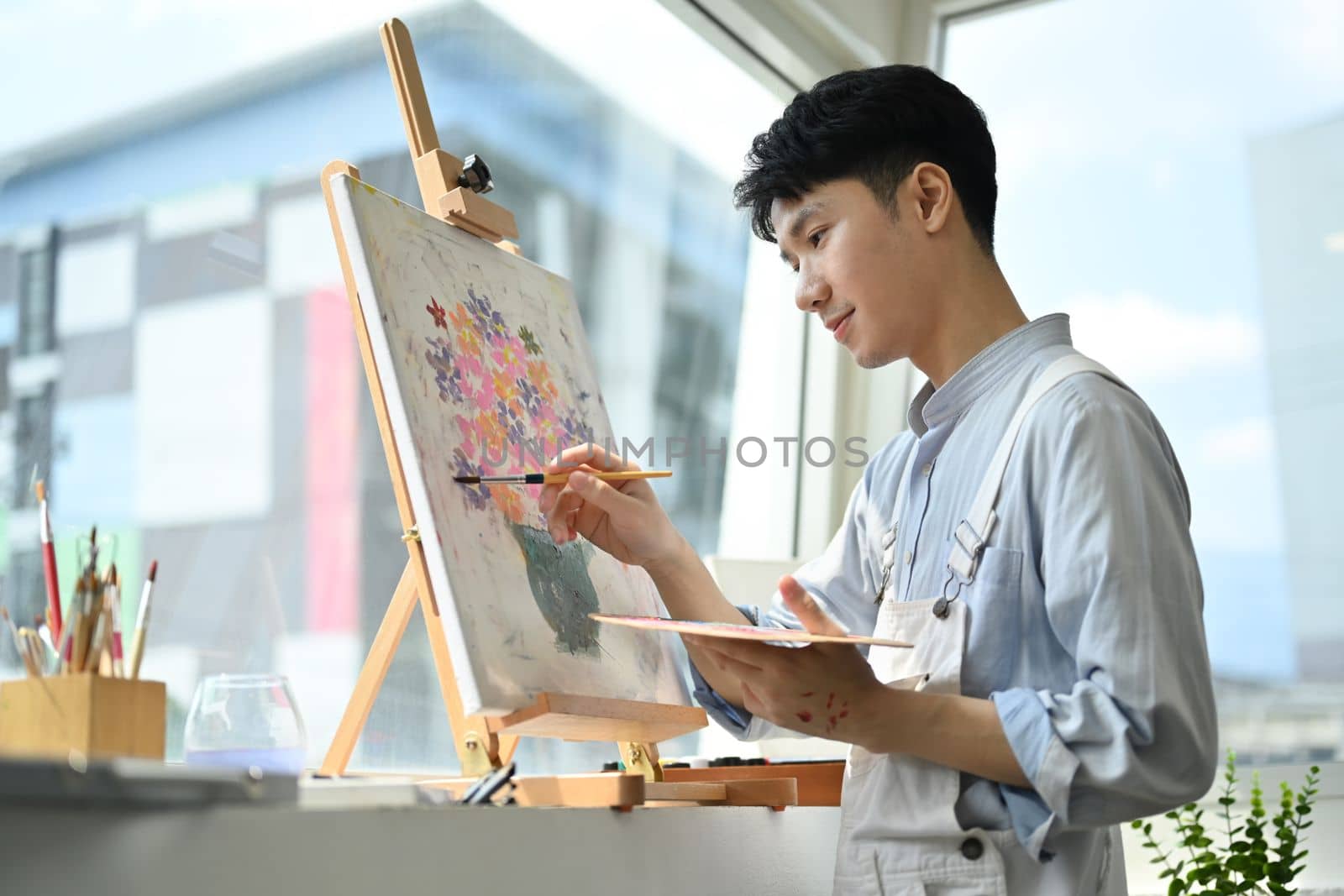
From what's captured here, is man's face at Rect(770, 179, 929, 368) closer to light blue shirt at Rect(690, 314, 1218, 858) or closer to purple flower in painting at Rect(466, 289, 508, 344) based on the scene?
light blue shirt at Rect(690, 314, 1218, 858)

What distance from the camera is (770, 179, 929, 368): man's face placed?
1364mm

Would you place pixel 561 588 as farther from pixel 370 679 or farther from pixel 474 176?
pixel 474 176

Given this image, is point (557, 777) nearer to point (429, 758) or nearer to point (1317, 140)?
point (429, 758)

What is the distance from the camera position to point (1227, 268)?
2787mm

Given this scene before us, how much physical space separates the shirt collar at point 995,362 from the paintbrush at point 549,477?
1.08 feet

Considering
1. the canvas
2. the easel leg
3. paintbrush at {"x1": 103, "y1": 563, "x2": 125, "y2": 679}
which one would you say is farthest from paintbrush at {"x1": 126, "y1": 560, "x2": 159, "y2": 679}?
the easel leg

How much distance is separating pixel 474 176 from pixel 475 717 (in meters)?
0.64

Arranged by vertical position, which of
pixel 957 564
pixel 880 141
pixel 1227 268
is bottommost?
pixel 957 564

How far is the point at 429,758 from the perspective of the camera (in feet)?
7.06

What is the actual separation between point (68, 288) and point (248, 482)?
393mm

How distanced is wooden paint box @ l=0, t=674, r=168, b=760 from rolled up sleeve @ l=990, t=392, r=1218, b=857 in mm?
703

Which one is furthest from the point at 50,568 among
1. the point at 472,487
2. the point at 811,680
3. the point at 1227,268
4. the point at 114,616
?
the point at 1227,268

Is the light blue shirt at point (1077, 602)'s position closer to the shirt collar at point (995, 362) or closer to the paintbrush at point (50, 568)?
the shirt collar at point (995, 362)

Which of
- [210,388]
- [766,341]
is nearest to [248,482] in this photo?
[210,388]
